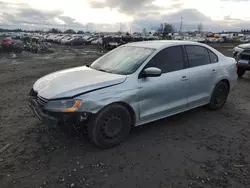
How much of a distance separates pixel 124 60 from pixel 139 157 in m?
1.75

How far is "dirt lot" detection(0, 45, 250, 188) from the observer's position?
8.93ft

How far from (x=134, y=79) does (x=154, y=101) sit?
56 cm

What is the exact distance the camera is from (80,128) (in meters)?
3.25

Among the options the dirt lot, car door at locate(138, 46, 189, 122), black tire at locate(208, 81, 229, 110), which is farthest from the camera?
black tire at locate(208, 81, 229, 110)

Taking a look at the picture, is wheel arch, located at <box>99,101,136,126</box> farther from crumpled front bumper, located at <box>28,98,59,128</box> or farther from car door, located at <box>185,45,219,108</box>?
car door, located at <box>185,45,219,108</box>

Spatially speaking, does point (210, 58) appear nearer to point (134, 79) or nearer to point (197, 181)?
point (134, 79)

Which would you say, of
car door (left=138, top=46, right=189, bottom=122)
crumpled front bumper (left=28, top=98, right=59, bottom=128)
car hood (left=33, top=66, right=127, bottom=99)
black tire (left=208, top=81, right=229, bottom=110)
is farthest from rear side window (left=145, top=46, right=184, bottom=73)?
crumpled front bumper (left=28, top=98, right=59, bottom=128)

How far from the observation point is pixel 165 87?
12.4 feet

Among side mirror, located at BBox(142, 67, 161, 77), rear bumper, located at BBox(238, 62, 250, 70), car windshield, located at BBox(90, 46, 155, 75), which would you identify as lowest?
rear bumper, located at BBox(238, 62, 250, 70)

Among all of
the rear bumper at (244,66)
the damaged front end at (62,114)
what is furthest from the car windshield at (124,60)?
the rear bumper at (244,66)

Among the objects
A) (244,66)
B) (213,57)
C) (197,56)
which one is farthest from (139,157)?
(244,66)

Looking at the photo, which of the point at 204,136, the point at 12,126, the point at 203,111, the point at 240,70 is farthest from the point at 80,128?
the point at 240,70

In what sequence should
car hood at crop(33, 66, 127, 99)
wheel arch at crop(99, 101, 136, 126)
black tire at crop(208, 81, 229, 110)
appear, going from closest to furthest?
car hood at crop(33, 66, 127, 99), wheel arch at crop(99, 101, 136, 126), black tire at crop(208, 81, 229, 110)

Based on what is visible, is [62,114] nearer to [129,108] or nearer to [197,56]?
[129,108]
